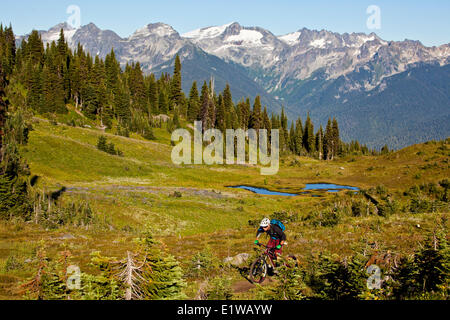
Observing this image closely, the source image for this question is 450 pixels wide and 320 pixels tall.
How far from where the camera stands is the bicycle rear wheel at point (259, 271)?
A: 14.3 metres

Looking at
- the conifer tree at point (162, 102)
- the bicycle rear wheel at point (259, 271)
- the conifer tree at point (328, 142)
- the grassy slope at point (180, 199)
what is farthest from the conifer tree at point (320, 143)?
the bicycle rear wheel at point (259, 271)

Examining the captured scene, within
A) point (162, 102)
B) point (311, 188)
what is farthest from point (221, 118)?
point (311, 188)

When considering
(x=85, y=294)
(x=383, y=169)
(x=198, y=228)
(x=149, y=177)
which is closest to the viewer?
(x=85, y=294)

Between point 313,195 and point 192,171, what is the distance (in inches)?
1184

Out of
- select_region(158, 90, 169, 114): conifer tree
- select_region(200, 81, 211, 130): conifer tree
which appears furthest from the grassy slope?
select_region(158, 90, 169, 114): conifer tree

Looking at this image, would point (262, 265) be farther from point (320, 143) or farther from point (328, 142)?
point (320, 143)

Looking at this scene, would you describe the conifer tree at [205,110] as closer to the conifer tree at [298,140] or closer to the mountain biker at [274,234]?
the conifer tree at [298,140]

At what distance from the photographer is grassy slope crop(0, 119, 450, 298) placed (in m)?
22.4

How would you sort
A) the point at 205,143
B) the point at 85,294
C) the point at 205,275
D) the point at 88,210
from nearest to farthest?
the point at 85,294
the point at 205,275
the point at 88,210
the point at 205,143

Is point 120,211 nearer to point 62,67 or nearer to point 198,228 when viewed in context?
point 198,228

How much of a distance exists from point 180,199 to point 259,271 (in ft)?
126

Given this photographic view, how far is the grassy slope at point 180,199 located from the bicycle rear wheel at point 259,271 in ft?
14.3
